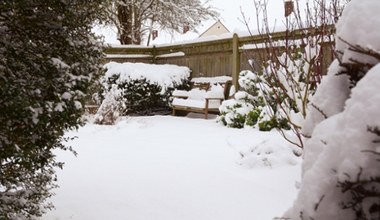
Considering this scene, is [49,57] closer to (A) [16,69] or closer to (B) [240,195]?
(A) [16,69]

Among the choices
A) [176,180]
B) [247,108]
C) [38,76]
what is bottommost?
[176,180]

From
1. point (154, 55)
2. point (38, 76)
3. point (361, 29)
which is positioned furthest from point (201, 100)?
point (361, 29)

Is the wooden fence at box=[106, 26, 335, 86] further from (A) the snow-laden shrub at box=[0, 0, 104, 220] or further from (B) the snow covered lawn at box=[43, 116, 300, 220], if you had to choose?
(A) the snow-laden shrub at box=[0, 0, 104, 220]

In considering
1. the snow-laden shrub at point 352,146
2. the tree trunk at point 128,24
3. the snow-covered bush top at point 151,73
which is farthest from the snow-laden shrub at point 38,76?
the tree trunk at point 128,24

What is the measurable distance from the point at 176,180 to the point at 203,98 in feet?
21.9

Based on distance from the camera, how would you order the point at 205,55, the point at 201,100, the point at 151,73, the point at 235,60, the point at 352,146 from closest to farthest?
the point at 352,146, the point at 235,60, the point at 201,100, the point at 205,55, the point at 151,73

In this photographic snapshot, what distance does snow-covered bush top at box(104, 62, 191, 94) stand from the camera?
11602 millimetres

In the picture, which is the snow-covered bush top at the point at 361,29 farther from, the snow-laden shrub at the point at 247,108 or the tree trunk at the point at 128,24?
the tree trunk at the point at 128,24

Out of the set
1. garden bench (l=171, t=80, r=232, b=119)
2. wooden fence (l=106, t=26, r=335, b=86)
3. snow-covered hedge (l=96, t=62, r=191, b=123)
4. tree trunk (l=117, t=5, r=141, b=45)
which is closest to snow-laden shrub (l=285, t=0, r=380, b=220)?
wooden fence (l=106, t=26, r=335, b=86)

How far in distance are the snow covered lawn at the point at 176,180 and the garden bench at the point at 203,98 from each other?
3.49 metres

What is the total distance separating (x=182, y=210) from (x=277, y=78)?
1.50m

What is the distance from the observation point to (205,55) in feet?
38.0

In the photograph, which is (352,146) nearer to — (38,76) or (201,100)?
(38,76)

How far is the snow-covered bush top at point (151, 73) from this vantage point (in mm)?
11602
